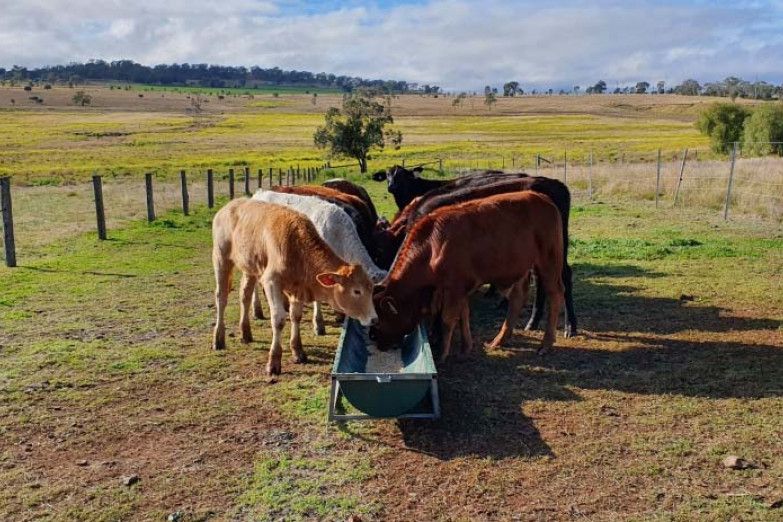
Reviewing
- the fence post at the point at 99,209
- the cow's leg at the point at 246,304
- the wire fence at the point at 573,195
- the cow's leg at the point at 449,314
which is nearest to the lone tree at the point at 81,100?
the wire fence at the point at 573,195

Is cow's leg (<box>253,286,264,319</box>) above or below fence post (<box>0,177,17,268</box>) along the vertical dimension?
below

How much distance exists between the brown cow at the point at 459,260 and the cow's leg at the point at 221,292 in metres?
1.86

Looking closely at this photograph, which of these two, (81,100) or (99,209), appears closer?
(99,209)

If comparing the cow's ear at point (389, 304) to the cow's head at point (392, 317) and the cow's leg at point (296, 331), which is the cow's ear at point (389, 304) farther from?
the cow's leg at point (296, 331)

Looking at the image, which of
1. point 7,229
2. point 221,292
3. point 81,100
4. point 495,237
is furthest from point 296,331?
point 81,100

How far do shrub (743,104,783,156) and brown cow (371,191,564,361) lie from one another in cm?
3166

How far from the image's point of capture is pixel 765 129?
3647 centimetres

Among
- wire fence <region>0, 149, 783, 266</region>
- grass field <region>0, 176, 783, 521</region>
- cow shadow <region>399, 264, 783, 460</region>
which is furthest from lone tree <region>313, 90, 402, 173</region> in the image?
cow shadow <region>399, 264, 783, 460</region>

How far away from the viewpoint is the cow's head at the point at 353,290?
7.01 m

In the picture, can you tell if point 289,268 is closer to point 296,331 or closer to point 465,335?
point 296,331

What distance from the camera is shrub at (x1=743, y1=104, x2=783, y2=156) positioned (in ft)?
115

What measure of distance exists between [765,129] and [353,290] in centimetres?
3673

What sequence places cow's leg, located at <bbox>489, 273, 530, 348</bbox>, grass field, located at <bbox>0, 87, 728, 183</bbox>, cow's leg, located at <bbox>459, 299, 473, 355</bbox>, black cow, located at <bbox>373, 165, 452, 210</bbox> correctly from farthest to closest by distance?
grass field, located at <bbox>0, 87, 728, 183</bbox>
black cow, located at <bbox>373, 165, 452, 210</bbox>
cow's leg, located at <bbox>489, 273, 530, 348</bbox>
cow's leg, located at <bbox>459, 299, 473, 355</bbox>

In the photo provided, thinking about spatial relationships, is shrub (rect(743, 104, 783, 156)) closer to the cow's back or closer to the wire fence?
the wire fence
